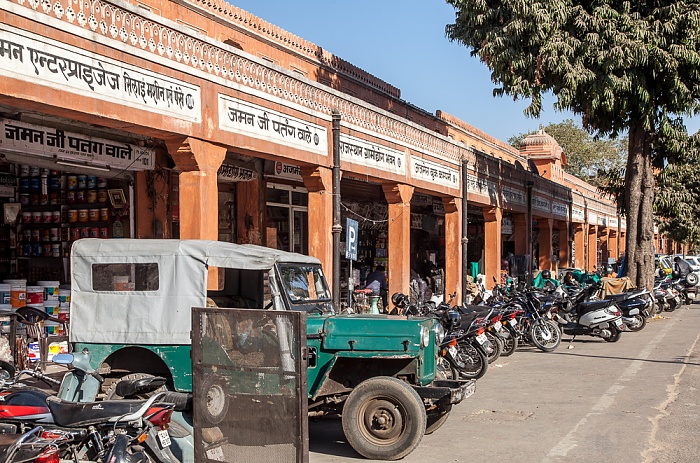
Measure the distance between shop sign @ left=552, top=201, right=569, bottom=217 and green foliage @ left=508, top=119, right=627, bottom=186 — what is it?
3084 cm

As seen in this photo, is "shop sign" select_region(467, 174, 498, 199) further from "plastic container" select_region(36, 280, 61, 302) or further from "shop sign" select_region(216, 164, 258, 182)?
"plastic container" select_region(36, 280, 61, 302)

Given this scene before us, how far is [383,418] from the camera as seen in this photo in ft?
22.8

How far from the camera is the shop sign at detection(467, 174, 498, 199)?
21.9 metres

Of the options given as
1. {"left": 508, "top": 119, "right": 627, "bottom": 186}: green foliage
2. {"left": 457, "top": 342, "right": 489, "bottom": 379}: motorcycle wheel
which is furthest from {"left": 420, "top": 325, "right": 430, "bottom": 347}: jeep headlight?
{"left": 508, "top": 119, "right": 627, "bottom": 186}: green foliage

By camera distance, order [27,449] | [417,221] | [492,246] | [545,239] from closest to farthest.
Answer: [27,449], [492,246], [417,221], [545,239]

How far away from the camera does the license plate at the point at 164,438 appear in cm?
536

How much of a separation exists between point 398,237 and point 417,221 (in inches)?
424

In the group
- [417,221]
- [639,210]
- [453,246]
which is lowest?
[453,246]

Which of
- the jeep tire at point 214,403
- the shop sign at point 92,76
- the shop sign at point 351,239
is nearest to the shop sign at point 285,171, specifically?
the shop sign at point 351,239

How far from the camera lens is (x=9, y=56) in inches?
291

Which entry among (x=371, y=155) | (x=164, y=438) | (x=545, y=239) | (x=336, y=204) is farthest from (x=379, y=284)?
(x=545, y=239)

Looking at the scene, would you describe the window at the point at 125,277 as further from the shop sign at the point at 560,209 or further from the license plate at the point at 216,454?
the shop sign at the point at 560,209

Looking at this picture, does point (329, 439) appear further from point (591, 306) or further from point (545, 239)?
point (545, 239)

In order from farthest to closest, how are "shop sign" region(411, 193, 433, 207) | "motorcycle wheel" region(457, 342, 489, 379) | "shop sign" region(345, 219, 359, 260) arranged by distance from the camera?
"shop sign" region(411, 193, 433, 207) < "shop sign" region(345, 219, 359, 260) < "motorcycle wheel" region(457, 342, 489, 379)
